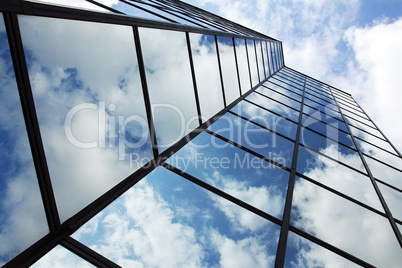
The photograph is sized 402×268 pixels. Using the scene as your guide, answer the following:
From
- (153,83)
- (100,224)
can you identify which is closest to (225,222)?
(100,224)

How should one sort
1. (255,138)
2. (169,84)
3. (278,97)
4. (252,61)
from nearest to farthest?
1. (169,84)
2. (255,138)
3. (278,97)
4. (252,61)

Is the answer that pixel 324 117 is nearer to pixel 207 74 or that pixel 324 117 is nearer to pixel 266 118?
pixel 266 118

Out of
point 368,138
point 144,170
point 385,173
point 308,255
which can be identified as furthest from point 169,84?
point 368,138

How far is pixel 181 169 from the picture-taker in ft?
Answer: 18.5

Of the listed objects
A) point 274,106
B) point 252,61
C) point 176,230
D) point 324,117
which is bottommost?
point 324,117

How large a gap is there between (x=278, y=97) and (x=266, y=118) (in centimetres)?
421

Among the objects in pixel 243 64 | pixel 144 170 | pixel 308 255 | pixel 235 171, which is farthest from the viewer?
pixel 243 64

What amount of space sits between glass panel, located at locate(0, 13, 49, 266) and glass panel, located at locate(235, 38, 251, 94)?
9.59 meters

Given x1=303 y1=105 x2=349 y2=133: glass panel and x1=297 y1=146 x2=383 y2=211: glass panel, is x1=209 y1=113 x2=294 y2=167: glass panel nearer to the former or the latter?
x1=297 y1=146 x2=383 y2=211: glass panel

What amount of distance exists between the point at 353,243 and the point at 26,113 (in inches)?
226

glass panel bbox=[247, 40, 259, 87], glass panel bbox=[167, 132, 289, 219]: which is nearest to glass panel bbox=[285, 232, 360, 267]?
glass panel bbox=[167, 132, 289, 219]

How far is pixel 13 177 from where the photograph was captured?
3.05m

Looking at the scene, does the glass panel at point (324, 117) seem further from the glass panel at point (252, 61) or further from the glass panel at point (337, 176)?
the glass panel at point (337, 176)

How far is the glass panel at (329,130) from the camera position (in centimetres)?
1149
